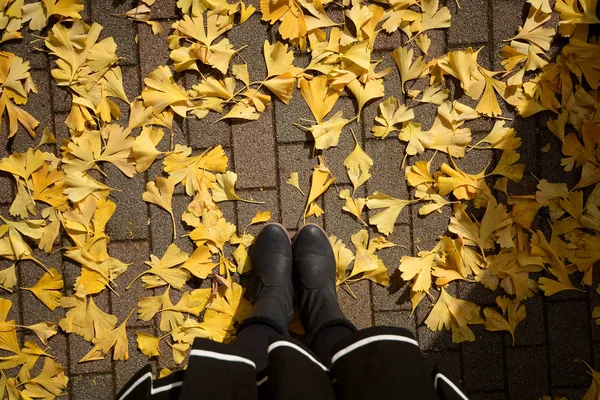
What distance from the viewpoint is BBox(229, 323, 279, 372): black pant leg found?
171 centimetres

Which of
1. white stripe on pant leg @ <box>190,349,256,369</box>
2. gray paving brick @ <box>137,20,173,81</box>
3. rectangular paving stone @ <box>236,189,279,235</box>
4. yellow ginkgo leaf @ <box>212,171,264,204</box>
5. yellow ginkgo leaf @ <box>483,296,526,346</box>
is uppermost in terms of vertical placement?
gray paving brick @ <box>137,20,173,81</box>

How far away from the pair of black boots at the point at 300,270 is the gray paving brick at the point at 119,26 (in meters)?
0.90

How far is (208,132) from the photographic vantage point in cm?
214

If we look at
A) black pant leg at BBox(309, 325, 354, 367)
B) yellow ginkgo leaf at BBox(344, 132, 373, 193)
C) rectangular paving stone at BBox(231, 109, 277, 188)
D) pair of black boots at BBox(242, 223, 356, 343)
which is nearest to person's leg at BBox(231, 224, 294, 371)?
pair of black boots at BBox(242, 223, 356, 343)

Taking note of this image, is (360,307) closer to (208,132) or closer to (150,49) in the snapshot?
(208,132)

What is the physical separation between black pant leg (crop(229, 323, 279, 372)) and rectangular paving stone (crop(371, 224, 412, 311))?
49 centimetres

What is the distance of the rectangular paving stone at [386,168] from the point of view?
84.1 inches

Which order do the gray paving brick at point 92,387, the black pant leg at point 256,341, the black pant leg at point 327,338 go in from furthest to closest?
the gray paving brick at point 92,387 → the black pant leg at point 327,338 → the black pant leg at point 256,341

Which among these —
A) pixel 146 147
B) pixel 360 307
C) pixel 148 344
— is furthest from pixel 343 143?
pixel 148 344

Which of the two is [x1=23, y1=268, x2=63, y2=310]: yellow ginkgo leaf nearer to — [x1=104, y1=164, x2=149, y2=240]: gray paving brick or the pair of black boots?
[x1=104, y1=164, x2=149, y2=240]: gray paving brick

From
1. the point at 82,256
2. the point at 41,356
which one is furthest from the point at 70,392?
the point at 82,256

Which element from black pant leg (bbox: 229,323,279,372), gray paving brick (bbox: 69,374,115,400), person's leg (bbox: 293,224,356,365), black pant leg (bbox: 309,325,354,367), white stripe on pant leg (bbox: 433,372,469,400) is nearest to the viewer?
white stripe on pant leg (bbox: 433,372,469,400)

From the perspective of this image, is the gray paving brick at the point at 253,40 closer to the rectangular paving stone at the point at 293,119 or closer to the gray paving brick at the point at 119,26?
the rectangular paving stone at the point at 293,119

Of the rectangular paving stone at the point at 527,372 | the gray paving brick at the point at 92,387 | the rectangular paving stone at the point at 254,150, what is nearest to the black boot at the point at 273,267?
the rectangular paving stone at the point at 254,150
